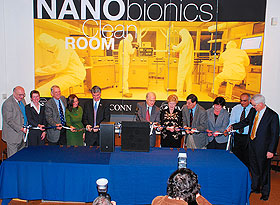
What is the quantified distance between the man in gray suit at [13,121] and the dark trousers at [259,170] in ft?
13.2

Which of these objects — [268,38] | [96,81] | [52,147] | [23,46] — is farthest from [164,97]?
[23,46]

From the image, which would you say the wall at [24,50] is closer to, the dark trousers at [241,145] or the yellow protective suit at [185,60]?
the yellow protective suit at [185,60]

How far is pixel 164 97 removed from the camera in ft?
22.3

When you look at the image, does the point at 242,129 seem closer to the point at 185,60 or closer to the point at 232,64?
the point at 232,64

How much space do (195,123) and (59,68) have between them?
4.05m

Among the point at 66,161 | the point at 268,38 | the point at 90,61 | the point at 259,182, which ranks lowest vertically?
the point at 259,182

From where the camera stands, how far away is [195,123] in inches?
182

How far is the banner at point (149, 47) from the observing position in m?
6.43

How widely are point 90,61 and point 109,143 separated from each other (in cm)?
344

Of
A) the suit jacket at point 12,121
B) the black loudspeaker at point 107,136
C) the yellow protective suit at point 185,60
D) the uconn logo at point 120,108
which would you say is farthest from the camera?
the uconn logo at point 120,108

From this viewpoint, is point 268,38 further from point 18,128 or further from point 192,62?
point 18,128

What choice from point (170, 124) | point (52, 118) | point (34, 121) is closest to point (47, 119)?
point (52, 118)

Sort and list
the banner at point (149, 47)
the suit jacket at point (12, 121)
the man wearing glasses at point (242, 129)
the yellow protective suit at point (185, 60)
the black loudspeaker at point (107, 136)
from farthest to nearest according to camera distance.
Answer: the yellow protective suit at point (185, 60) < the banner at point (149, 47) < the man wearing glasses at point (242, 129) < the suit jacket at point (12, 121) < the black loudspeaker at point (107, 136)

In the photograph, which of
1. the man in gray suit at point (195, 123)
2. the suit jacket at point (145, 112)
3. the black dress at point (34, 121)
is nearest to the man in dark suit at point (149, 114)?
the suit jacket at point (145, 112)
